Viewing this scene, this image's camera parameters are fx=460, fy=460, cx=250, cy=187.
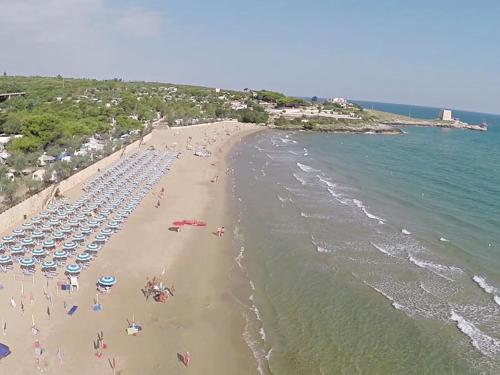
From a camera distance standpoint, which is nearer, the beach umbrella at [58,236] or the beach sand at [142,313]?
the beach sand at [142,313]

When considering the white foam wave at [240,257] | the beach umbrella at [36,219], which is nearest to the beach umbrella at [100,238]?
the beach umbrella at [36,219]

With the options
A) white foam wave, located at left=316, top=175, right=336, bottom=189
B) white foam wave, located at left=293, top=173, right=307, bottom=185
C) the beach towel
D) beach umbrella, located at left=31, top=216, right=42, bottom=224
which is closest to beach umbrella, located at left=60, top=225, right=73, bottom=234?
beach umbrella, located at left=31, top=216, right=42, bottom=224

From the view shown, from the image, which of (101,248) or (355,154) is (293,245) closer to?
(101,248)

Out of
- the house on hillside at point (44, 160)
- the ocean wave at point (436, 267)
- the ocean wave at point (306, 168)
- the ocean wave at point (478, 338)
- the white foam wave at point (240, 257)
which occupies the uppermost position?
the house on hillside at point (44, 160)

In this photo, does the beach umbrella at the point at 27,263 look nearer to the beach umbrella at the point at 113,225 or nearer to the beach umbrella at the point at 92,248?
the beach umbrella at the point at 92,248

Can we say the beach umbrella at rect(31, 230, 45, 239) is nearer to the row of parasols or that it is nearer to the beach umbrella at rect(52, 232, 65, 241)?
the row of parasols

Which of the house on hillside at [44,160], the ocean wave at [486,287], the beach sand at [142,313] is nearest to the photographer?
the beach sand at [142,313]

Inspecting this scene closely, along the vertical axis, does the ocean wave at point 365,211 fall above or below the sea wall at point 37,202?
below
